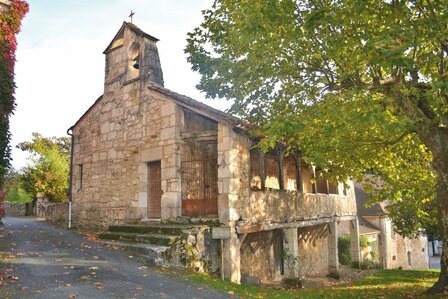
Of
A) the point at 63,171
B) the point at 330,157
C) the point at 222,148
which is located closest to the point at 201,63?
the point at 222,148

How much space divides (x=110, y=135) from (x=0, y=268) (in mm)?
6762

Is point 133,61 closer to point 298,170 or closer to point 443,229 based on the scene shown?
point 298,170

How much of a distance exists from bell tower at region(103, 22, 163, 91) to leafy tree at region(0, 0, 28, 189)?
324 cm

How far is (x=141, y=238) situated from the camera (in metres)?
10.0

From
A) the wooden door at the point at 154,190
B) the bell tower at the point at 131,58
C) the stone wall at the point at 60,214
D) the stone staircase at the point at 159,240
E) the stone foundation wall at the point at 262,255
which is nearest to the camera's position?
the stone staircase at the point at 159,240

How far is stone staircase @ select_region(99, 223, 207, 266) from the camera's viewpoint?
345 inches

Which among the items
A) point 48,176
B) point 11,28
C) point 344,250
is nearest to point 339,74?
point 11,28

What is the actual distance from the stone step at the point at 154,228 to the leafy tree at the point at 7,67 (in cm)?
374

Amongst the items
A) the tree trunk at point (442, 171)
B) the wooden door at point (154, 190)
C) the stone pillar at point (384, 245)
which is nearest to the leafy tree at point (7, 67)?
the wooden door at point (154, 190)

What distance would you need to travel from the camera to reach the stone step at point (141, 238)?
9.22m

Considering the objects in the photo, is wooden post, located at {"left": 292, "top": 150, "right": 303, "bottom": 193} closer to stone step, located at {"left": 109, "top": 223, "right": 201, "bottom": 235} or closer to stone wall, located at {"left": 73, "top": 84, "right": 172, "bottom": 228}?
stone wall, located at {"left": 73, "top": 84, "right": 172, "bottom": 228}

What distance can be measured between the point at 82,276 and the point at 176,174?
4578 millimetres

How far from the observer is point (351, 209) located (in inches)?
792

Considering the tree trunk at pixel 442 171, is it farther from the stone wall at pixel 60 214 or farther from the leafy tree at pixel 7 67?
the stone wall at pixel 60 214
